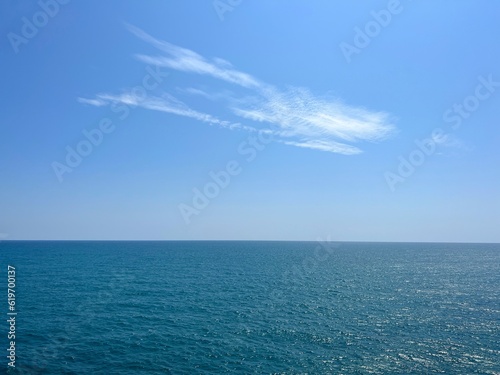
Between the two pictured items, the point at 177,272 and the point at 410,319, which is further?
the point at 177,272

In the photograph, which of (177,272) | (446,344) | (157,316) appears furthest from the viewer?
(177,272)

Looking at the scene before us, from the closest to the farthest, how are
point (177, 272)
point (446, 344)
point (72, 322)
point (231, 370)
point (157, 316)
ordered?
1. point (231, 370)
2. point (446, 344)
3. point (72, 322)
4. point (157, 316)
5. point (177, 272)

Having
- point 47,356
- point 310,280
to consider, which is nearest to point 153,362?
point 47,356

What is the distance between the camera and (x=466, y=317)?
5631 cm

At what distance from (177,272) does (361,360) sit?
8232cm

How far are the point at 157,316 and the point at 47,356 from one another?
18.8 m

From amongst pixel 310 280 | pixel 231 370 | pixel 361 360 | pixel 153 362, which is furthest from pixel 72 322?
pixel 310 280

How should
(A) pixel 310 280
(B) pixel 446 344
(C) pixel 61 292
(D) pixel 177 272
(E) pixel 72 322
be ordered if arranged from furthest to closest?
(D) pixel 177 272
(A) pixel 310 280
(C) pixel 61 292
(E) pixel 72 322
(B) pixel 446 344

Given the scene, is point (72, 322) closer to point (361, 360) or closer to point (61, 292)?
point (61, 292)

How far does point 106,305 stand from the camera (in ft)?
198

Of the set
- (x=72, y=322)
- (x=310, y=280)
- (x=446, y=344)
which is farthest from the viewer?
(x=310, y=280)

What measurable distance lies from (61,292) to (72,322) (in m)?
26.5

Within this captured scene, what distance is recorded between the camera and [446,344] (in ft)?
141

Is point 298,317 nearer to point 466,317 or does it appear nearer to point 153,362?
point 153,362
